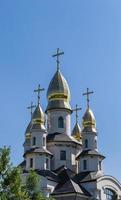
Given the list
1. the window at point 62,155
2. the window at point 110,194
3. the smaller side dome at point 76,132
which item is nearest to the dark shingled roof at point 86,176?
the window at point 110,194

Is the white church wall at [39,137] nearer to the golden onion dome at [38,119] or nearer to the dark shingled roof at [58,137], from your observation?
the golden onion dome at [38,119]

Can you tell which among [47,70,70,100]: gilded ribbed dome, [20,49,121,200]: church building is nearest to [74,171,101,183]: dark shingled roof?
[20,49,121,200]: church building

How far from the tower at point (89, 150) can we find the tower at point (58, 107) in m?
1.65

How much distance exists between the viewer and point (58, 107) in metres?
49.3

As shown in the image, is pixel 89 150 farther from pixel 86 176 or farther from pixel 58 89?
pixel 58 89

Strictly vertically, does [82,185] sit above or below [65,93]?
below

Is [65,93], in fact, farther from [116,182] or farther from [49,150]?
[116,182]

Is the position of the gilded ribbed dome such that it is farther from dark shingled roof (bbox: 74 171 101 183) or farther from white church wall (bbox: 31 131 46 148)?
dark shingled roof (bbox: 74 171 101 183)

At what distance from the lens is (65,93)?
50188 millimetres

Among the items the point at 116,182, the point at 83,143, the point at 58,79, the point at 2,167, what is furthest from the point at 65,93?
the point at 2,167

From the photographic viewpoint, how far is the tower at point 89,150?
4650cm

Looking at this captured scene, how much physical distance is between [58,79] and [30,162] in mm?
9223

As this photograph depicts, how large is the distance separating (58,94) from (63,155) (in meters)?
5.73

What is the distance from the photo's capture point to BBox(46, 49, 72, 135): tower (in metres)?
49.3
